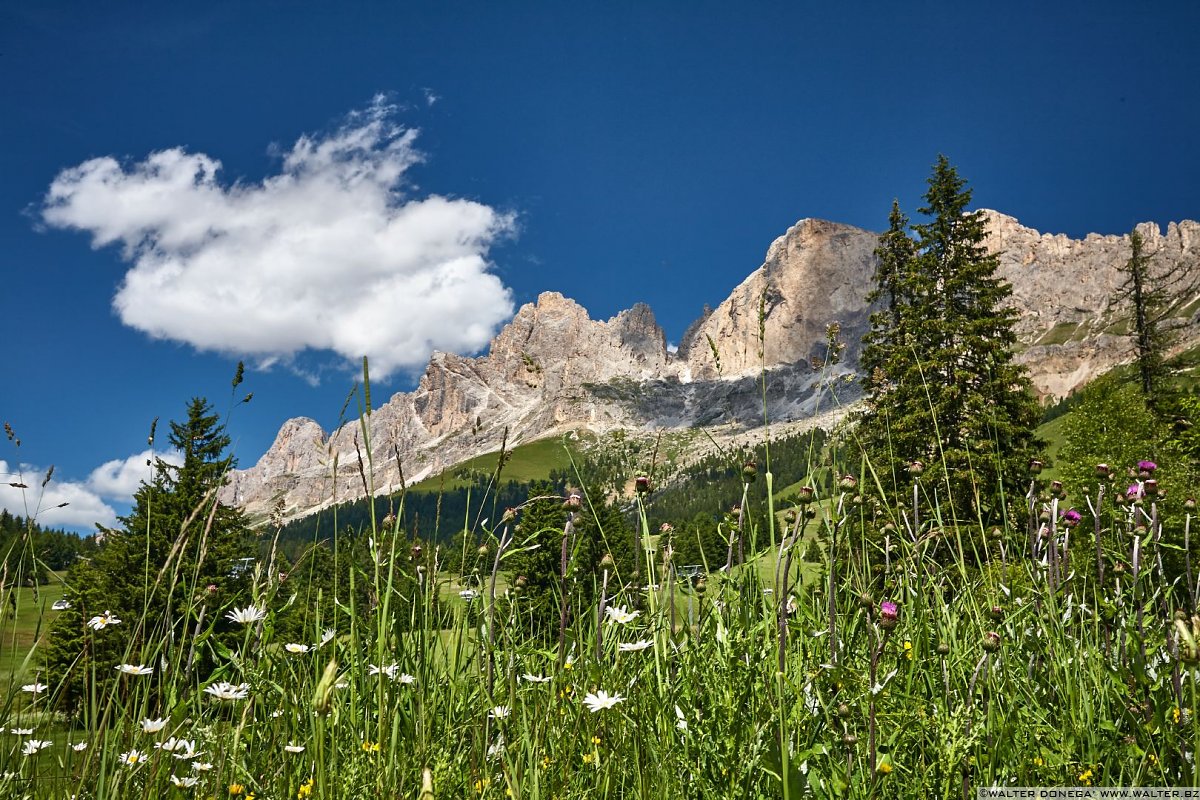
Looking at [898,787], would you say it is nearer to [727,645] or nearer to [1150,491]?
[727,645]

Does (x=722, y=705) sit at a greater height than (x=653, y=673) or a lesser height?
greater

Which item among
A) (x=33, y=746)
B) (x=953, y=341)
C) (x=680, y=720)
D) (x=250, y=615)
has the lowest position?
(x=33, y=746)

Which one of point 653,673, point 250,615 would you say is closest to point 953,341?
point 653,673

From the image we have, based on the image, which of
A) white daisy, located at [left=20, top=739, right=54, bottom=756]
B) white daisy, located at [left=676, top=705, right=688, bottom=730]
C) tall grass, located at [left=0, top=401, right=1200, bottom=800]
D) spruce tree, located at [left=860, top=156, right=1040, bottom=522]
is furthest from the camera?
spruce tree, located at [left=860, top=156, right=1040, bottom=522]

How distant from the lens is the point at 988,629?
9.48 feet

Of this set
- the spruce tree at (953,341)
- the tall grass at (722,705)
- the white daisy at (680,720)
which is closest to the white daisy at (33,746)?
the tall grass at (722,705)

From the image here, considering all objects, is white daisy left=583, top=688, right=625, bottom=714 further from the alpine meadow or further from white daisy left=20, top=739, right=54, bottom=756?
white daisy left=20, top=739, right=54, bottom=756

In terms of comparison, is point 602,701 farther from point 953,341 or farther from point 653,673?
point 953,341

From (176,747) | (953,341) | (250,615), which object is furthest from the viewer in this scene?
(953,341)

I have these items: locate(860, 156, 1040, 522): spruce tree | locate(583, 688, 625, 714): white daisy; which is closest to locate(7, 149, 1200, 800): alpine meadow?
locate(583, 688, 625, 714): white daisy

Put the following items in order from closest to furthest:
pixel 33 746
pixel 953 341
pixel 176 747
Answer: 1. pixel 176 747
2. pixel 33 746
3. pixel 953 341

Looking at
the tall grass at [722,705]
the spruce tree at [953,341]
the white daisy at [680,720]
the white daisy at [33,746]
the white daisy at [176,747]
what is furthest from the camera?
the spruce tree at [953,341]

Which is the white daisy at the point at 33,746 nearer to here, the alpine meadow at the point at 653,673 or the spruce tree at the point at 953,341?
the alpine meadow at the point at 653,673

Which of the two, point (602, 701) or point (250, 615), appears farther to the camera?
point (250, 615)
